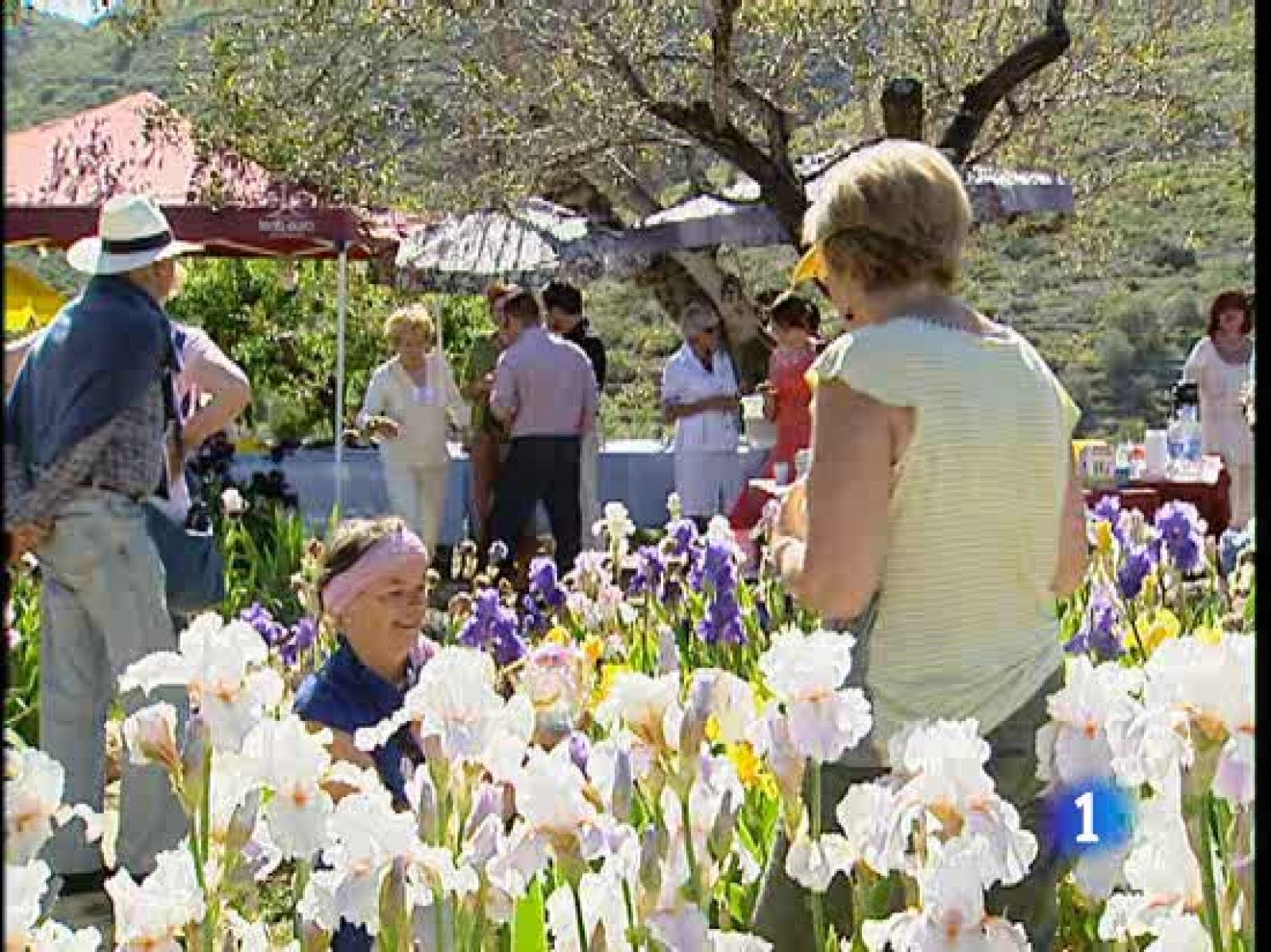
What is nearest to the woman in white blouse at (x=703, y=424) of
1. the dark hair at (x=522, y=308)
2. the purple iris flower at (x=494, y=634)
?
the dark hair at (x=522, y=308)

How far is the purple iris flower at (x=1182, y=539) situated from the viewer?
466 cm

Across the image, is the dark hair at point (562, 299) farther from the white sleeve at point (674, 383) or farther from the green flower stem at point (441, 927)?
the green flower stem at point (441, 927)

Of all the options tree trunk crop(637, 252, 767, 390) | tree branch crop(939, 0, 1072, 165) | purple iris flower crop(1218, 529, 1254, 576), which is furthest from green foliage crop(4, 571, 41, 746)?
tree trunk crop(637, 252, 767, 390)

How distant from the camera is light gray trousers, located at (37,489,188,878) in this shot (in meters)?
4.04

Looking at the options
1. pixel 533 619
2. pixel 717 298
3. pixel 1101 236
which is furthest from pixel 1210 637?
pixel 1101 236

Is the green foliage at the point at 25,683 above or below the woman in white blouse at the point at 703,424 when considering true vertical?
below

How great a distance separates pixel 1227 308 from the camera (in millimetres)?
8445

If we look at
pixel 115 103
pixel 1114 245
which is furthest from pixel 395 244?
pixel 1114 245

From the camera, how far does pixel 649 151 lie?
13719mm

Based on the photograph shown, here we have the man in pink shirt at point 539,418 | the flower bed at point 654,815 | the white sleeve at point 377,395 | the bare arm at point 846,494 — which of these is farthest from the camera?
the white sleeve at point 377,395

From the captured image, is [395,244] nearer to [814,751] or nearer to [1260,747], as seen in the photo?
[814,751]

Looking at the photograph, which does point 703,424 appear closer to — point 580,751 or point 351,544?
point 351,544

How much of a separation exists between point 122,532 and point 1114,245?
13767mm

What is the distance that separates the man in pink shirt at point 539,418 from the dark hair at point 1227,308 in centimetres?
247
